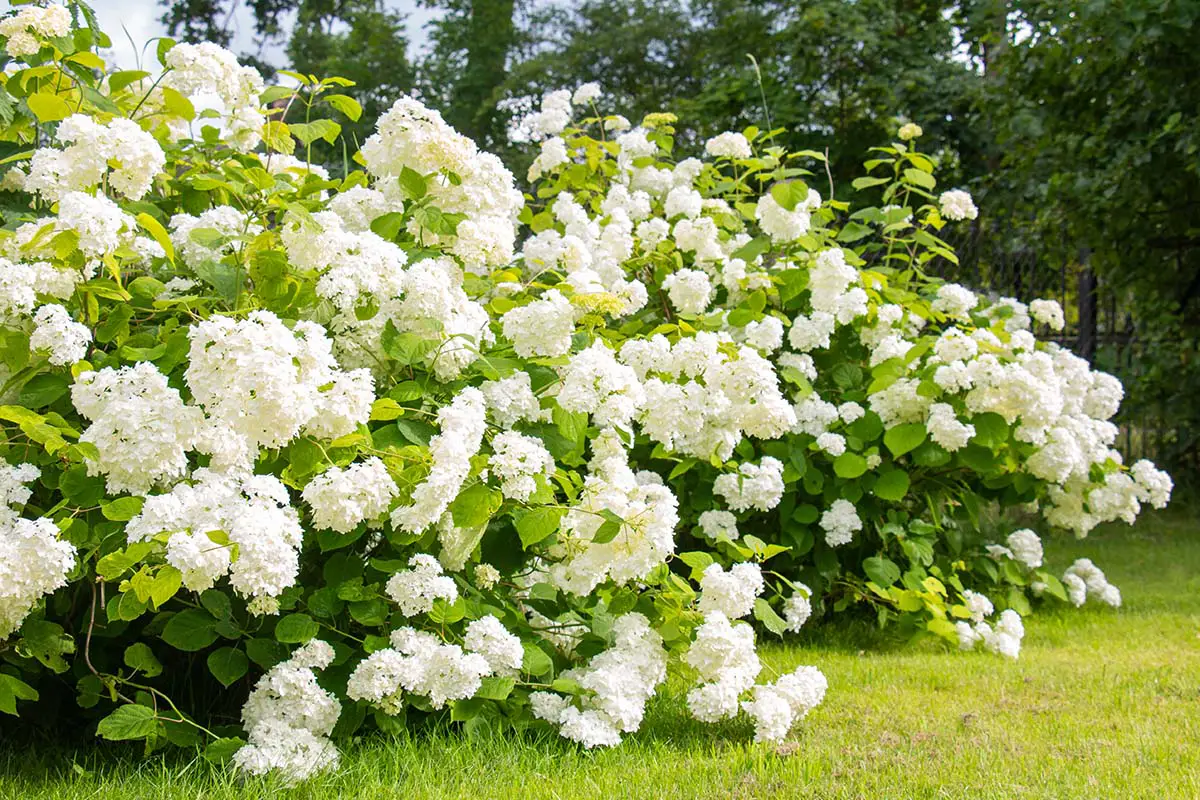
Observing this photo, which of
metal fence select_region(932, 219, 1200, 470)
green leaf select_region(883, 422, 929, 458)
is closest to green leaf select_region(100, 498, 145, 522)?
green leaf select_region(883, 422, 929, 458)

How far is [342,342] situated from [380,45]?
63.6 feet

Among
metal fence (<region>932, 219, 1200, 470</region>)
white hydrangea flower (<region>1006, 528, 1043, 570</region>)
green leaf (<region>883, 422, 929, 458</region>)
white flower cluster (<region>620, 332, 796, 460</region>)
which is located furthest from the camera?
metal fence (<region>932, 219, 1200, 470</region>)

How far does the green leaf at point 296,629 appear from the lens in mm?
2596

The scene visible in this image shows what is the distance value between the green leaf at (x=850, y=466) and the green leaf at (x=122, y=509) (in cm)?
255

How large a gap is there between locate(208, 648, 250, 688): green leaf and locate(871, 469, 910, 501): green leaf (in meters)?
2.41

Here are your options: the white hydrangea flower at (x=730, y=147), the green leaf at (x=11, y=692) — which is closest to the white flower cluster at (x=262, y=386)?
the green leaf at (x=11, y=692)

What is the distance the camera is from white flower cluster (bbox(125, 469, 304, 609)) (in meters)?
2.19

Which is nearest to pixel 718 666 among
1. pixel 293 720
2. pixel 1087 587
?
pixel 293 720

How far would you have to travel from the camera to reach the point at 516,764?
2.64 meters

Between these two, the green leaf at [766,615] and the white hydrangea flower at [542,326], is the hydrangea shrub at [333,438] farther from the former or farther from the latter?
the green leaf at [766,615]

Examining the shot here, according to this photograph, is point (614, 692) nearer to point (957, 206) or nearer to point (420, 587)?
point (420, 587)

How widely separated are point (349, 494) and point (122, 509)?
46 cm

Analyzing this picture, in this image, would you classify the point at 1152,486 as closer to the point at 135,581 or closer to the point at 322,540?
the point at 322,540

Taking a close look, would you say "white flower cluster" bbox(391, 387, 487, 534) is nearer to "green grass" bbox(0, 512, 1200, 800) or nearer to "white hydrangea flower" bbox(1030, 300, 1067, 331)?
"green grass" bbox(0, 512, 1200, 800)
